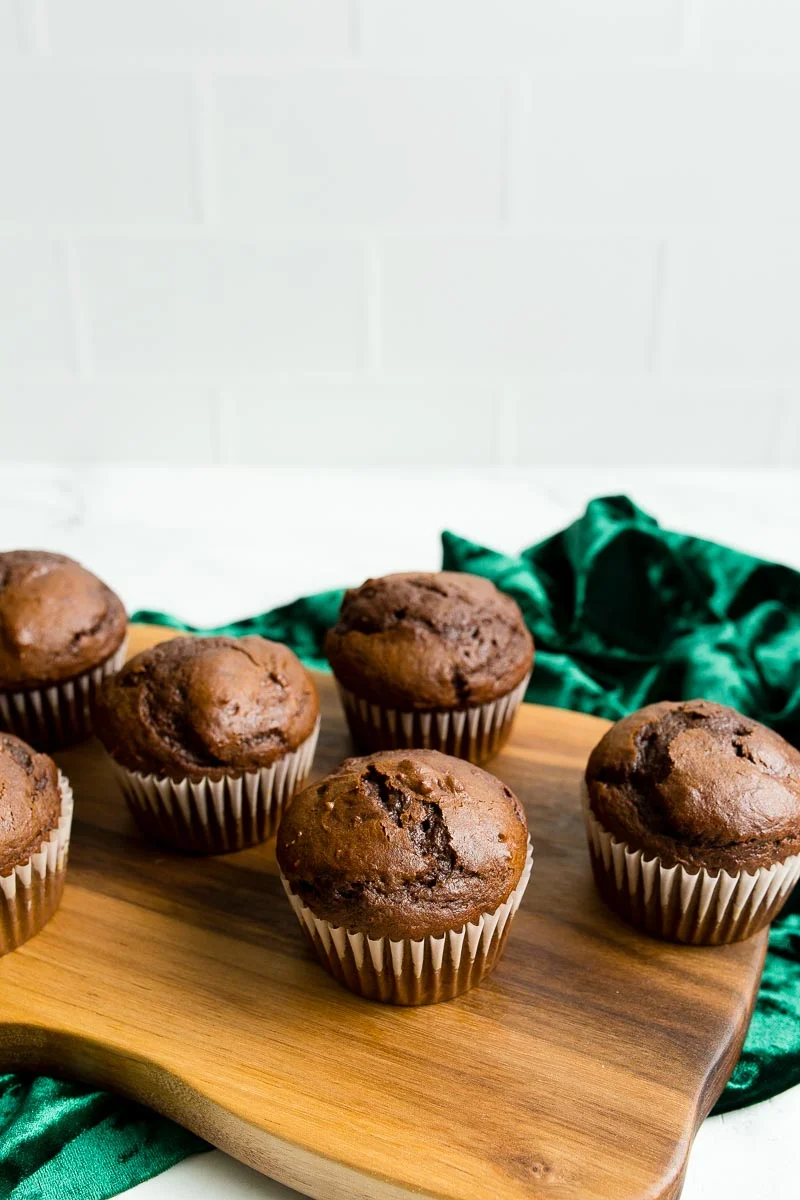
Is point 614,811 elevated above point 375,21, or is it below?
below

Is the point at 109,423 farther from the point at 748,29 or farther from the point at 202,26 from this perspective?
the point at 748,29

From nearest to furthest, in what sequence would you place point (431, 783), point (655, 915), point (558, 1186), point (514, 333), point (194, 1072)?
point (558, 1186) < point (194, 1072) < point (431, 783) < point (655, 915) < point (514, 333)

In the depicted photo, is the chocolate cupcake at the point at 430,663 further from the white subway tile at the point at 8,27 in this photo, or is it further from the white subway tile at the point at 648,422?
the white subway tile at the point at 8,27

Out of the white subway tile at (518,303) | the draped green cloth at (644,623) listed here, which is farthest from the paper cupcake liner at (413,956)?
the white subway tile at (518,303)

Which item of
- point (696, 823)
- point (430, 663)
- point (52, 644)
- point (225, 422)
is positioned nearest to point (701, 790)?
point (696, 823)

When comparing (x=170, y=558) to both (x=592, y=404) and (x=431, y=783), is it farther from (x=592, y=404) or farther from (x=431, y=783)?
(x=431, y=783)

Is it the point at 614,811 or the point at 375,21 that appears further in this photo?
the point at 375,21

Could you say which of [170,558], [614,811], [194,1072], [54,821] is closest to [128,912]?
[54,821]

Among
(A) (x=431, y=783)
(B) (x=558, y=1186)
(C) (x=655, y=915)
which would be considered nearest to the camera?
(B) (x=558, y=1186)
